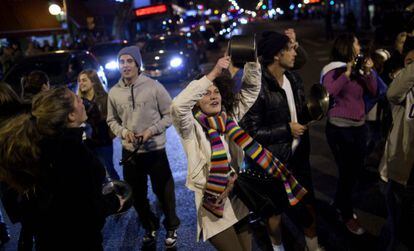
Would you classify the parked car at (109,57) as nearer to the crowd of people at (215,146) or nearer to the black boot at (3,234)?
the crowd of people at (215,146)

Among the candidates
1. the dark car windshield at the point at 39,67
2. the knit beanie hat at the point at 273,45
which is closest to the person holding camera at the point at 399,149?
the knit beanie hat at the point at 273,45

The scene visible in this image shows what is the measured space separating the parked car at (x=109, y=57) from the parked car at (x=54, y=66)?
15.1 ft

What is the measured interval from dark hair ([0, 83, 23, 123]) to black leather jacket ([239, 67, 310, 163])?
5.29ft

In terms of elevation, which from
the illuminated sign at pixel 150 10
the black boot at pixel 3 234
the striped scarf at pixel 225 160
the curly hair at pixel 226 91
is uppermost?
the illuminated sign at pixel 150 10

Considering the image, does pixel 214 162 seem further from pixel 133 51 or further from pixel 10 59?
pixel 10 59

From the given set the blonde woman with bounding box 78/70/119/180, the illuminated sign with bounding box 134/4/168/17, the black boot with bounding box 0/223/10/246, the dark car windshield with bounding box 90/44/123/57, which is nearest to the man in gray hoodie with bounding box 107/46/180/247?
the blonde woman with bounding box 78/70/119/180

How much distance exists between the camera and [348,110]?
3.94m

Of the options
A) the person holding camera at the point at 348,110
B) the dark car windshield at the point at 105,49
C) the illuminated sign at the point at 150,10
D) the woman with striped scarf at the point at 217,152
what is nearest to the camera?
the woman with striped scarf at the point at 217,152

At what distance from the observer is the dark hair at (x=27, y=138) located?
2156mm

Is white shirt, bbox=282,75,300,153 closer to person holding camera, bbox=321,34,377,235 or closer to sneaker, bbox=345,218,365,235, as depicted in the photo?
person holding camera, bbox=321,34,377,235

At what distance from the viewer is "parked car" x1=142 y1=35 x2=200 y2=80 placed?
15.6 metres

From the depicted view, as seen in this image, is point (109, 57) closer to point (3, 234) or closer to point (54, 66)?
point (54, 66)

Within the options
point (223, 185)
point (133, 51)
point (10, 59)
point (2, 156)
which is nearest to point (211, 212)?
point (223, 185)

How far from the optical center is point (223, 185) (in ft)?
9.15
